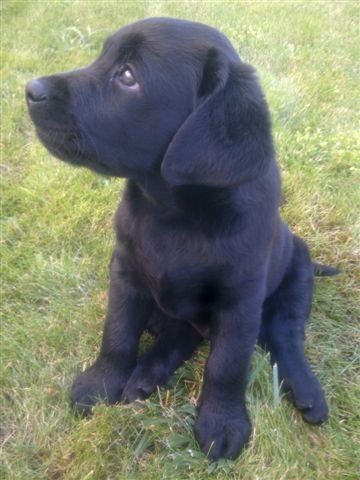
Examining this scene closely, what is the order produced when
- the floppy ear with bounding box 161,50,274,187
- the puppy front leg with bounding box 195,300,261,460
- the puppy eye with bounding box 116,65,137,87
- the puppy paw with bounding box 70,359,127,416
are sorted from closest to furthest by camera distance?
the floppy ear with bounding box 161,50,274,187 < the puppy eye with bounding box 116,65,137,87 < the puppy front leg with bounding box 195,300,261,460 < the puppy paw with bounding box 70,359,127,416

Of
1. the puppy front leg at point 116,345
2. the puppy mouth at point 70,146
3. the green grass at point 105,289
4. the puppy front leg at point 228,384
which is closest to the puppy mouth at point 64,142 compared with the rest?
the puppy mouth at point 70,146

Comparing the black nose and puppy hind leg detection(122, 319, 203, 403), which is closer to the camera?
the black nose

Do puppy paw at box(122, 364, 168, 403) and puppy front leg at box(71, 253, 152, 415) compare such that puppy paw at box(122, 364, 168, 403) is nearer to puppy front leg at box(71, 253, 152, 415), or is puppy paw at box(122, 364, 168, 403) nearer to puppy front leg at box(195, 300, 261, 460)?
puppy front leg at box(71, 253, 152, 415)

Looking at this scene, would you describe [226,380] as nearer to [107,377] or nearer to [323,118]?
[107,377]

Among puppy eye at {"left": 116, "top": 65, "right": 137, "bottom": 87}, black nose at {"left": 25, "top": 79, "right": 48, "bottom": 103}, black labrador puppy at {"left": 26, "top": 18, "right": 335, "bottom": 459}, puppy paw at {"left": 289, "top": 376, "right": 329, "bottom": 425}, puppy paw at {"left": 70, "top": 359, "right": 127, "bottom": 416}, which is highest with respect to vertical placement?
puppy eye at {"left": 116, "top": 65, "right": 137, "bottom": 87}

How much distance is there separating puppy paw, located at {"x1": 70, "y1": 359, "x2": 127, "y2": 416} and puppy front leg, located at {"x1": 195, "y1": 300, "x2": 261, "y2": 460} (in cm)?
30

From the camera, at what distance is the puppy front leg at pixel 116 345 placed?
1.97 metres

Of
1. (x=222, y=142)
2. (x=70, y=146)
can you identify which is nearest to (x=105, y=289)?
(x=70, y=146)

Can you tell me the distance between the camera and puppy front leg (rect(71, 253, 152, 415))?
6.47ft

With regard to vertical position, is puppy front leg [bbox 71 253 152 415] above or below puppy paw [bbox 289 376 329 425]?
above

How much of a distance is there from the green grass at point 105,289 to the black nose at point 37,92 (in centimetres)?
88

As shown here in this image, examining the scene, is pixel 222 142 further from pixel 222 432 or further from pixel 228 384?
pixel 222 432

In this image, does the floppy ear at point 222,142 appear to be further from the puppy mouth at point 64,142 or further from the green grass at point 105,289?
the green grass at point 105,289

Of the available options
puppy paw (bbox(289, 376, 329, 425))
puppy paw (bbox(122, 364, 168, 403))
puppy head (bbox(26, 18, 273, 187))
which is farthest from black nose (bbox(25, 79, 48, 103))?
puppy paw (bbox(289, 376, 329, 425))
